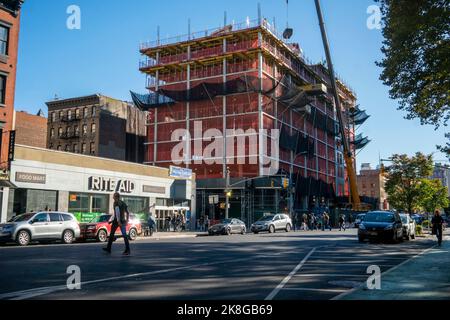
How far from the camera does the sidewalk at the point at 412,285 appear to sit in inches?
276

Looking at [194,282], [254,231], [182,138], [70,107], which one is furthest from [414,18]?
[70,107]

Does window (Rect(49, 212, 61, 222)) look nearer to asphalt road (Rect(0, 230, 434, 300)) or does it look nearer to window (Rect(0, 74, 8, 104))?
asphalt road (Rect(0, 230, 434, 300))

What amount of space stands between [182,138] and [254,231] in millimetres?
33438

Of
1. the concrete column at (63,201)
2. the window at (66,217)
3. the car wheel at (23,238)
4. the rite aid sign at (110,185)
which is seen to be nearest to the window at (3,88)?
the concrete column at (63,201)

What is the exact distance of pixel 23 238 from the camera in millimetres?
19562

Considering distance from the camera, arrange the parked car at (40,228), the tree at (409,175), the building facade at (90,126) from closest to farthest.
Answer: the parked car at (40,228) < the tree at (409,175) < the building facade at (90,126)

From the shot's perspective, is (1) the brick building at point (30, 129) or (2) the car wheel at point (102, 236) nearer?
(2) the car wheel at point (102, 236)

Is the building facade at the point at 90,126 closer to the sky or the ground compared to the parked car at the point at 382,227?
closer to the sky

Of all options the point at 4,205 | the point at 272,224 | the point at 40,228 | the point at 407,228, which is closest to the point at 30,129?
the point at 4,205

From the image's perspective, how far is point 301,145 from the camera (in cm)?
6900

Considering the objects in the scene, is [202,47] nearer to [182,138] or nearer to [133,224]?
[182,138]

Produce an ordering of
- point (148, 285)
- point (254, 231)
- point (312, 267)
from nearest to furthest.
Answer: point (148, 285) < point (312, 267) < point (254, 231)

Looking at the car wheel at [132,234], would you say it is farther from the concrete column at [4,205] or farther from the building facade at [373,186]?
the building facade at [373,186]

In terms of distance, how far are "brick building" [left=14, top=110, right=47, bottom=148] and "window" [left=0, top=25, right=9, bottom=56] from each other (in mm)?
34533
